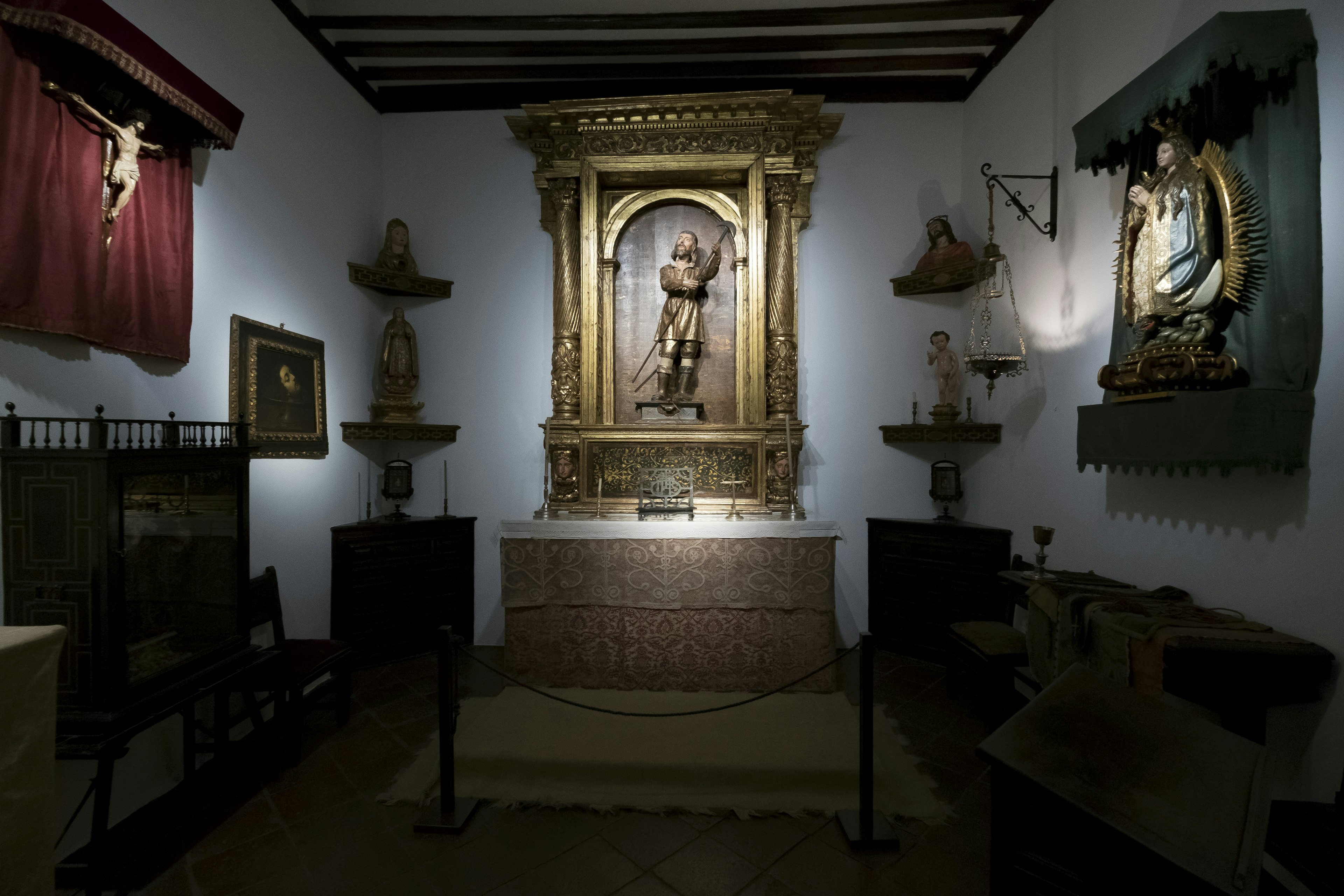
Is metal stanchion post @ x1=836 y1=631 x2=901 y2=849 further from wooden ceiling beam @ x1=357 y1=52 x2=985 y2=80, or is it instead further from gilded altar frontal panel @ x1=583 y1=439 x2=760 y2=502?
wooden ceiling beam @ x1=357 y1=52 x2=985 y2=80

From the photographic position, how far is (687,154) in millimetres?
5656

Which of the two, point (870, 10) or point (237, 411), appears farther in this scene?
point (870, 10)

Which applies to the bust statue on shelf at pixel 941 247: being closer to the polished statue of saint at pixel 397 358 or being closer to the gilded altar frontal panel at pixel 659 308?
the gilded altar frontal panel at pixel 659 308

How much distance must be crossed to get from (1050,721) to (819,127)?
5444 millimetres

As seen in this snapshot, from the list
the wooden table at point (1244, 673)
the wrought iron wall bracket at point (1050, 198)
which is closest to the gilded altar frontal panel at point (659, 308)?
the wrought iron wall bracket at point (1050, 198)

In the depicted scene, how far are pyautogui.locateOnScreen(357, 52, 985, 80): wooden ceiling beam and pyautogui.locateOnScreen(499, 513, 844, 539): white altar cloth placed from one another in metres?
4.31

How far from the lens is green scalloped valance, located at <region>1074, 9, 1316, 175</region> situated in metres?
2.52

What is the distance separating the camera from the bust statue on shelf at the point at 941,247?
5.39m

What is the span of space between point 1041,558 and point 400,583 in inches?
197

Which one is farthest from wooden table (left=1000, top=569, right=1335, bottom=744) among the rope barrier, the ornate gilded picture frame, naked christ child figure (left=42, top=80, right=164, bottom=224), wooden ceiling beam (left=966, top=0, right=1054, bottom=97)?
naked christ child figure (left=42, top=80, right=164, bottom=224)

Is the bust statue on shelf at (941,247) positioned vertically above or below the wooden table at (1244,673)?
above

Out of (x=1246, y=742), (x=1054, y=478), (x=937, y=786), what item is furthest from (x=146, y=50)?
(x=1054, y=478)

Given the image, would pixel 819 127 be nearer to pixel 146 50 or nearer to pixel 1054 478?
pixel 1054 478

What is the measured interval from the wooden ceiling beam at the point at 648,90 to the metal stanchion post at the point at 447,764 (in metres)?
5.22
